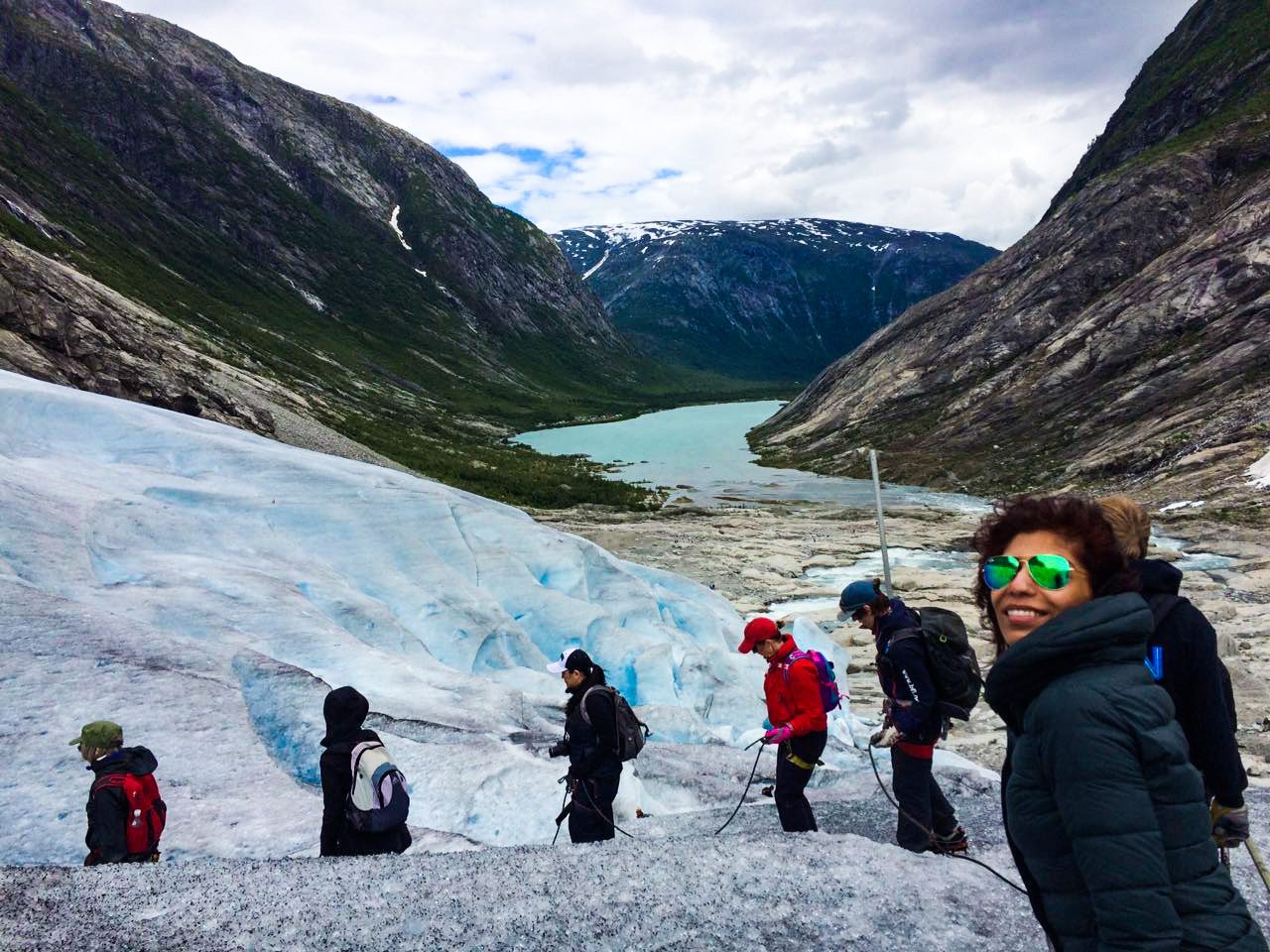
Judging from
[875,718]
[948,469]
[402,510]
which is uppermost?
[948,469]

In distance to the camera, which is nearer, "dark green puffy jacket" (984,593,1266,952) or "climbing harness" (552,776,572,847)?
"dark green puffy jacket" (984,593,1266,952)

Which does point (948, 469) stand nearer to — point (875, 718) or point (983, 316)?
point (983, 316)

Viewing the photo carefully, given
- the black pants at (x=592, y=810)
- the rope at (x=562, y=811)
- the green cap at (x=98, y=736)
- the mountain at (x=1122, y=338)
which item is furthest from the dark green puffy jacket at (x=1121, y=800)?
the mountain at (x=1122, y=338)

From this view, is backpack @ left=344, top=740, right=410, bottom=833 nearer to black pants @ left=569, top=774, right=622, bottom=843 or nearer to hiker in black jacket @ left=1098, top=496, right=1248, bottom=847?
black pants @ left=569, top=774, right=622, bottom=843

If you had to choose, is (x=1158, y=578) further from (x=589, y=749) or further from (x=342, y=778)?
(x=342, y=778)

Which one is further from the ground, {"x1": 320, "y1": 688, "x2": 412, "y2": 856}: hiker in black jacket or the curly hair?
the curly hair

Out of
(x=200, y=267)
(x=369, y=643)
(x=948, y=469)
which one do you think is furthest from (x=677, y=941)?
(x=200, y=267)

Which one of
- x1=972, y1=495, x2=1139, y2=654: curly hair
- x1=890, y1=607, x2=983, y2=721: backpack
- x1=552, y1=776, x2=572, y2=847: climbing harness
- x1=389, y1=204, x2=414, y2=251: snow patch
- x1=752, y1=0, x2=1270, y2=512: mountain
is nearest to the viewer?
x1=972, y1=495, x2=1139, y2=654: curly hair

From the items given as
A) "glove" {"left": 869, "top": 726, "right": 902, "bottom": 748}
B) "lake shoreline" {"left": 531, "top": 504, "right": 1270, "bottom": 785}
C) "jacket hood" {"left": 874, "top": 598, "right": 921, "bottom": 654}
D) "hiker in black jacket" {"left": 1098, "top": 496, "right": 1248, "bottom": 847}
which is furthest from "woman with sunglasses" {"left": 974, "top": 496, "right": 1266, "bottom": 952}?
"lake shoreline" {"left": 531, "top": 504, "right": 1270, "bottom": 785}

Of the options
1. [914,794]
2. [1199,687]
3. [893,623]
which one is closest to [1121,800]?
[1199,687]
